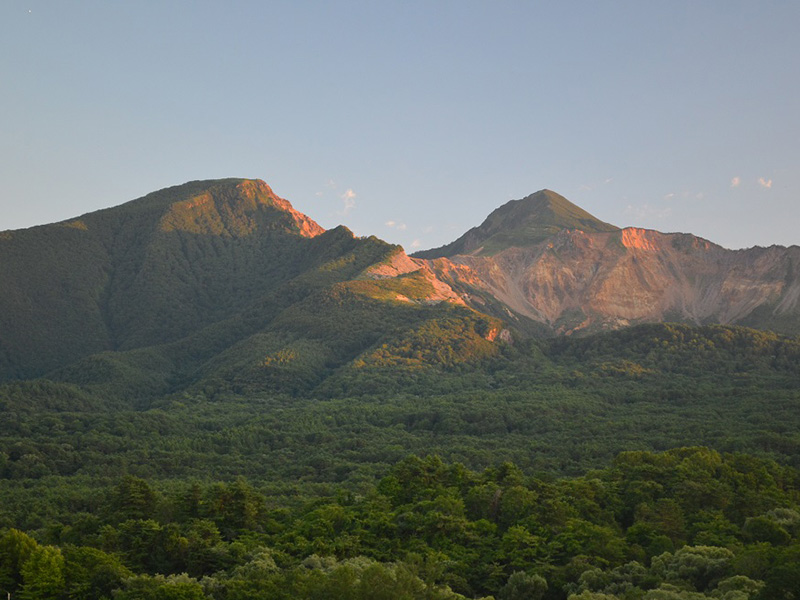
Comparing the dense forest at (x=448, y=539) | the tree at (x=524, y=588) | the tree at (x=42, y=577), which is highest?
the tree at (x=42, y=577)

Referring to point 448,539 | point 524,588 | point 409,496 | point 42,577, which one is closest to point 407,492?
point 409,496

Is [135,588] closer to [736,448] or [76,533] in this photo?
[76,533]

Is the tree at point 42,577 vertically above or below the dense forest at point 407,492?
above

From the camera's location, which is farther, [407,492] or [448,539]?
[407,492]

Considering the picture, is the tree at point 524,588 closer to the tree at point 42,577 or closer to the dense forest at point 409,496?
the dense forest at point 409,496

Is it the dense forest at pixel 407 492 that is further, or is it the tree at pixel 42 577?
the dense forest at pixel 407 492

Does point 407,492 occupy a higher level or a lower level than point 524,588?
higher

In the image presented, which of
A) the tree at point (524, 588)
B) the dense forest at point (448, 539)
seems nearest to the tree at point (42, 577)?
the dense forest at point (448, 539)

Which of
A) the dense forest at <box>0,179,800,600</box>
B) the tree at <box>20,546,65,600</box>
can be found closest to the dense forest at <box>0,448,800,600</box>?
the tree at <box>20,546,65,600</box>

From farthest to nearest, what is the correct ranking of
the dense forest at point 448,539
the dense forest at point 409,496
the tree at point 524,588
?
the tree at point 524,588, the dense forest at point 409,496, the dense forest at point 448,539

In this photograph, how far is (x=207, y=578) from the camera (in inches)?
2191

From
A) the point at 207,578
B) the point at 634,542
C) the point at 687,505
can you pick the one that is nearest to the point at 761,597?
the point at 634,542

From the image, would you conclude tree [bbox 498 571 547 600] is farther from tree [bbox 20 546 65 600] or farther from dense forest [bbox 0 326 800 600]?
tree [bbox 20 546 65 600]

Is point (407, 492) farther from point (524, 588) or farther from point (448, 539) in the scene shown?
point (524, 588)
